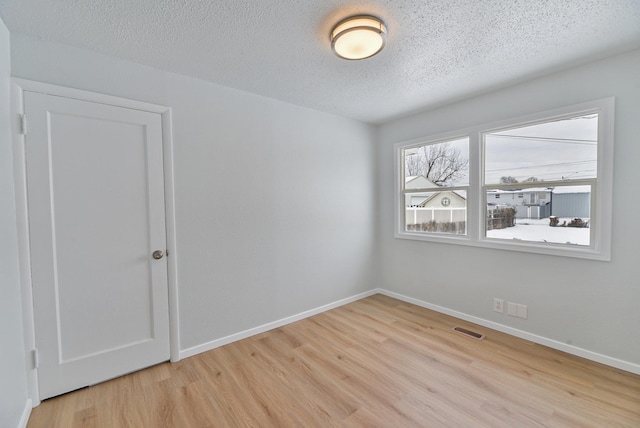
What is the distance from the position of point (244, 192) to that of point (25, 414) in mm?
2136

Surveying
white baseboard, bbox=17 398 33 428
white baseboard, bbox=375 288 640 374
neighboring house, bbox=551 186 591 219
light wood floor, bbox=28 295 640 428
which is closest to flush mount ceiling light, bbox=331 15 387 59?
neighboring house, bbox=551 186 591 219

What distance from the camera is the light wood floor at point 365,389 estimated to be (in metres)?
1.72

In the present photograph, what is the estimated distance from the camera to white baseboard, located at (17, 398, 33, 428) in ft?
5.32

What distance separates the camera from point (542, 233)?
261 cm

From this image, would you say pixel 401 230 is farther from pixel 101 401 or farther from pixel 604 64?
pixel 101 401

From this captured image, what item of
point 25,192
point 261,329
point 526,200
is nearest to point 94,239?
point 25,192

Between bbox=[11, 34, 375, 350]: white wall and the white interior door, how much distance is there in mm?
192

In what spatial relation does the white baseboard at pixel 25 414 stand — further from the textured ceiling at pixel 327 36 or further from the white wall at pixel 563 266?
the white wall at pixel 563 266

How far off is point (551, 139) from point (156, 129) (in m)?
3.60

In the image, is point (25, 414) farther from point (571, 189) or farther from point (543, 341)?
point (571, 189)

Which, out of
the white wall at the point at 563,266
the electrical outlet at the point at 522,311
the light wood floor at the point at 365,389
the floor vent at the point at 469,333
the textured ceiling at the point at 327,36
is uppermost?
the textured ceiling at the point at 327,36

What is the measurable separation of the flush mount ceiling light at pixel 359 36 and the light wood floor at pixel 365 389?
8.12 feet

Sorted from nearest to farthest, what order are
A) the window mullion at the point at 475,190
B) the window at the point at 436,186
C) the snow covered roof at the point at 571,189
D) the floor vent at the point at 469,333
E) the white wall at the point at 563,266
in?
the white wall at the point at 563,266 → the snow covered roof at the point at 571,189 → the floor vent at the point at 469,333 → the window mullion at the point at 475,190 → the window at the point at 436,186

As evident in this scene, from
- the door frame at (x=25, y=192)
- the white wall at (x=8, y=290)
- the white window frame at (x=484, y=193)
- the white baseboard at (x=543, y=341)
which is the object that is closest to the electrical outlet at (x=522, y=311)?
the white baseboard at (x=543, y=341)
